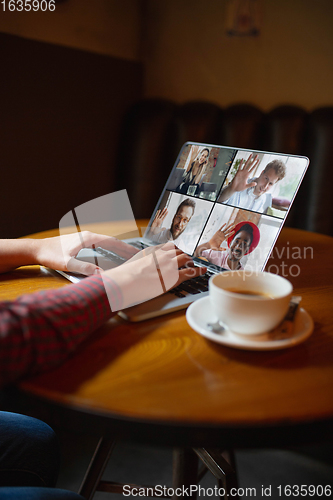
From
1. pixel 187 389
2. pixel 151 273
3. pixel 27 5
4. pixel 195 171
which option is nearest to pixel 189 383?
pixel 187 389

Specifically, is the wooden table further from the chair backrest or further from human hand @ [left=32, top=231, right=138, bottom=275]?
the chair backrest

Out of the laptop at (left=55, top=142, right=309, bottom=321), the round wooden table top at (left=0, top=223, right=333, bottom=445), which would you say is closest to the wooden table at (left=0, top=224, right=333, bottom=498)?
the round wooden table top at (left=0, top=223, right=333, bottom=445)

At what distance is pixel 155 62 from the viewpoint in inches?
94.2

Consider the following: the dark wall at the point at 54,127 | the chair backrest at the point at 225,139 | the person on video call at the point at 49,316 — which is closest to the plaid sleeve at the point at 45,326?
the person on video call at the point at 49,316

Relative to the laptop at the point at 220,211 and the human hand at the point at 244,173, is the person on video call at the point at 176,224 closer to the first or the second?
the laptop at the point at 220,211

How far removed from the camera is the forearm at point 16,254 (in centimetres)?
82

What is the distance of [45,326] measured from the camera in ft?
1.65

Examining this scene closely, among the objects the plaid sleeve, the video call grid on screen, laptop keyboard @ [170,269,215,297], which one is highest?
the video call grid on screen

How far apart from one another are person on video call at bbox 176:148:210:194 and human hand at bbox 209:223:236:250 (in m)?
0.16

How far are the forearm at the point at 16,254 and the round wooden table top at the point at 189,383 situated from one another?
0.32 metres

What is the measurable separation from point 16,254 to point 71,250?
12cm

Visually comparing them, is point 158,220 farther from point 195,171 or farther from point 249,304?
point 249,304

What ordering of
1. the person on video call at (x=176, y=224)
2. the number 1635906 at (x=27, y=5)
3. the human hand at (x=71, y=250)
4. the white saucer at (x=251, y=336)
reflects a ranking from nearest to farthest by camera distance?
the white saucer at (x=251, y=336)
the human hand at (x=71, y=250)
the person on video call at (x=176, y=224)
the number 1635906 at (x=27, y=5)

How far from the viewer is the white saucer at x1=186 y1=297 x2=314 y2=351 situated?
0.53 m
